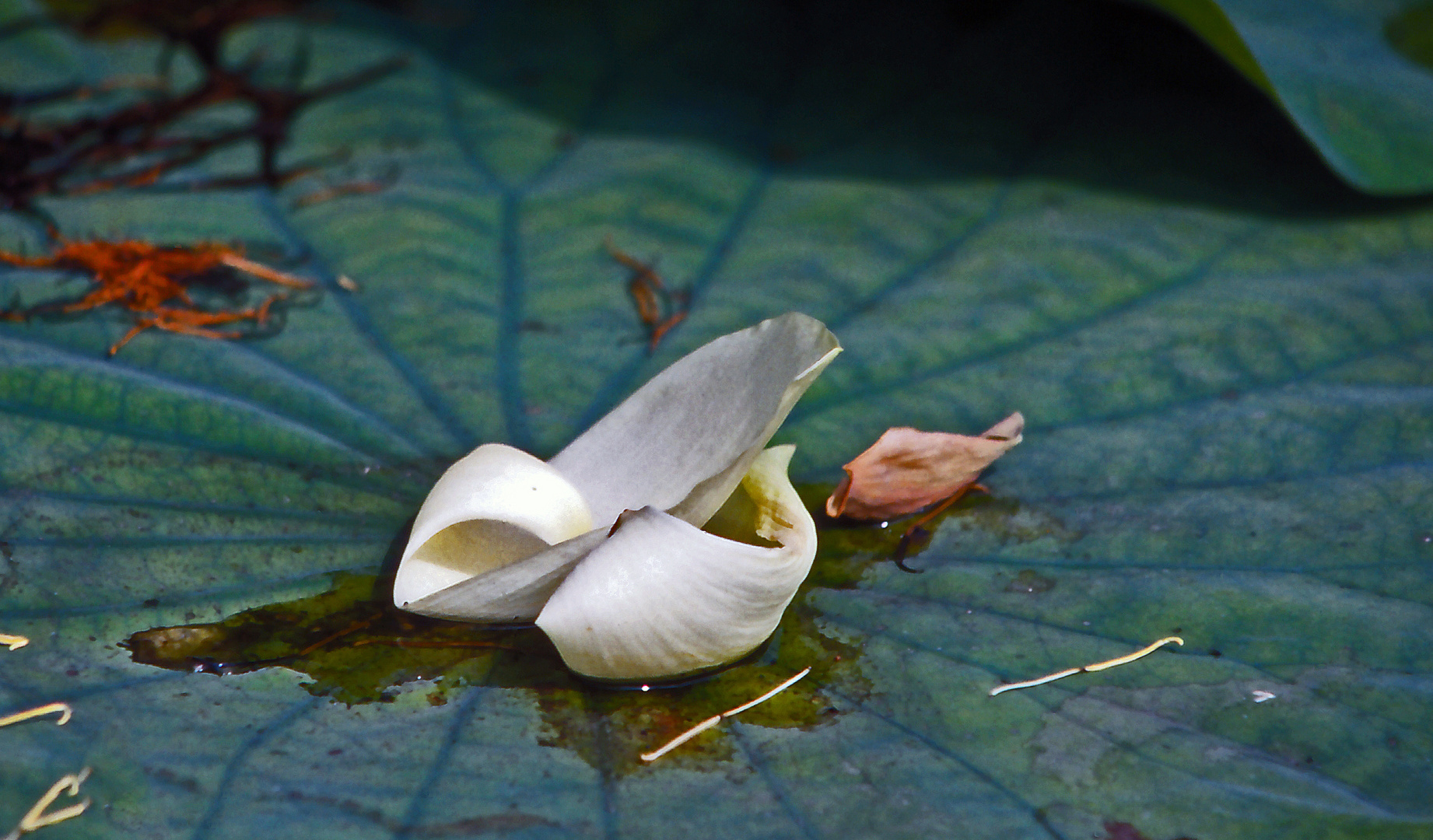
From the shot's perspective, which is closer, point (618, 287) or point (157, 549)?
point (157, 549)

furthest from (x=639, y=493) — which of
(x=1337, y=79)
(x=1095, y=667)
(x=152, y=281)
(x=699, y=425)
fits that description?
(x=1337, y=79)

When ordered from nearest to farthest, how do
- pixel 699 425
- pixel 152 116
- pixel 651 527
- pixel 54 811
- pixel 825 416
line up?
pixel 54 811
pixel 651 527
pixel 699 425
pixel 825 416
pixel 152 116

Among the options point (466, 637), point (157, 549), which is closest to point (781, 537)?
point (466, 637)

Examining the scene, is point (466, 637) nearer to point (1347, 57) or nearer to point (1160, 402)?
point (1160, 402)

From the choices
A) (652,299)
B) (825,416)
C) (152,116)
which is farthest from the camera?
(152,116)

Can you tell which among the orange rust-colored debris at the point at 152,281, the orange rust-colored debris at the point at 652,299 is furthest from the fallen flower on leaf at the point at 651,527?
the orange rust-colored debris at the point at 152,281

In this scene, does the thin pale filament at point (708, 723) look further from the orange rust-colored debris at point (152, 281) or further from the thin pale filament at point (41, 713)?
the orange rust-colored debris at point (152, 281)

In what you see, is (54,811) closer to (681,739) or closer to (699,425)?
(681,739)
